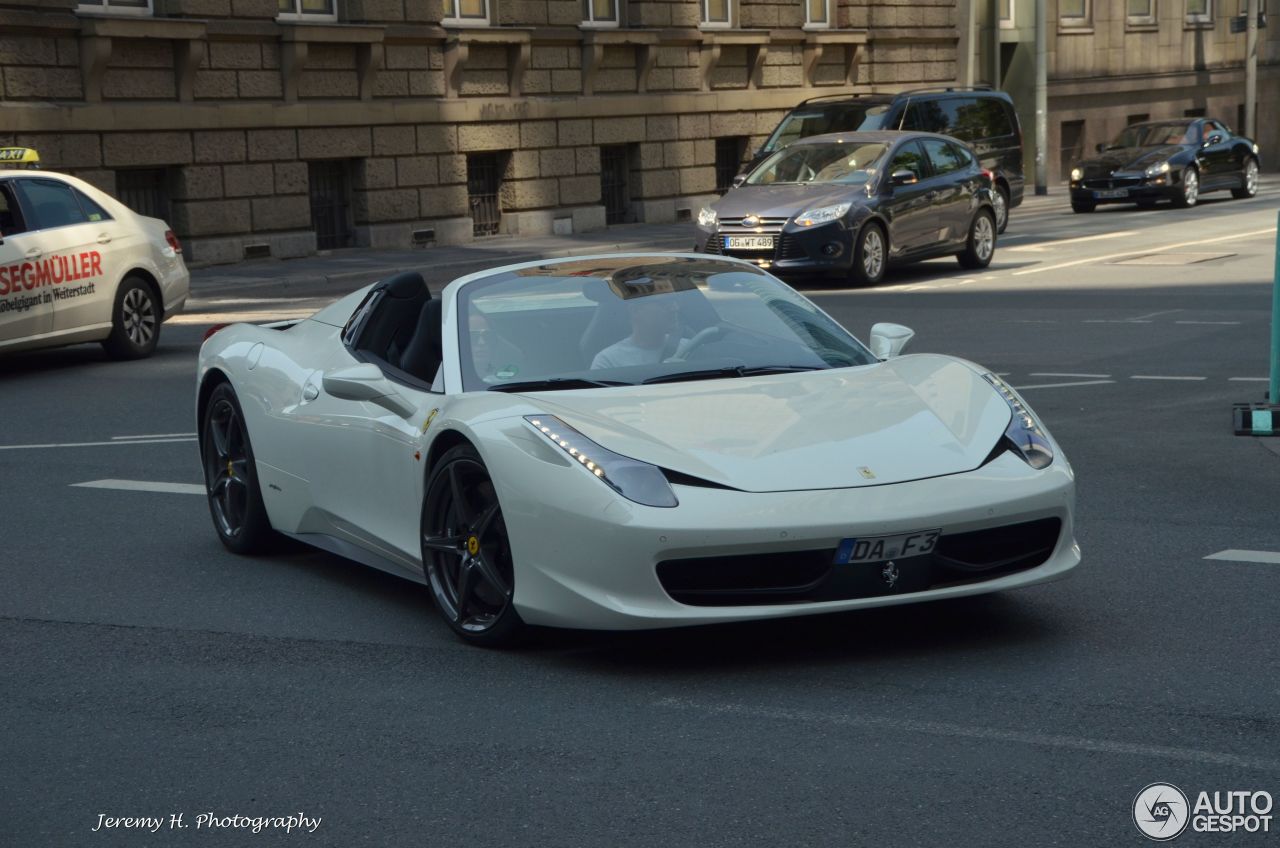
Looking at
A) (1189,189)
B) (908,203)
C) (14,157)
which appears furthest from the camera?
(1189,189)

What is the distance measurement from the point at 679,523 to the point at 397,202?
23.9 m

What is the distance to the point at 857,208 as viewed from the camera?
67.1 feet

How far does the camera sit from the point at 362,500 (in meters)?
6.52

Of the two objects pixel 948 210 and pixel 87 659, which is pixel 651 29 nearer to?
pixel 948 210

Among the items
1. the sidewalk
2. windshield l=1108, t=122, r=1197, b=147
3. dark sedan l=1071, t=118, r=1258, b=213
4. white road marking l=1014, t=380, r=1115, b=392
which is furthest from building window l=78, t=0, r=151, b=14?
windshield l=1108, t=122, r=1197, b=147

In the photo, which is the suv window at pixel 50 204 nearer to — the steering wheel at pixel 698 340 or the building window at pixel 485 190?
the steering wheel at pixel 698 340

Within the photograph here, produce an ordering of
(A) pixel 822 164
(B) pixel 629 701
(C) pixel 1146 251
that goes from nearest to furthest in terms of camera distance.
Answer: (B) pixel 629 701 → (A) pixel 822 164 → (C) pixel 1146 251

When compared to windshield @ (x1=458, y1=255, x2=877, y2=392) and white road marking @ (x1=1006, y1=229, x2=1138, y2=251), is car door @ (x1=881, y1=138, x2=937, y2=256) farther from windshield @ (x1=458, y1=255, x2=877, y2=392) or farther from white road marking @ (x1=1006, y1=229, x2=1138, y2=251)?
windshield @ (x1=458, y1=255, x2=877, y2=392)

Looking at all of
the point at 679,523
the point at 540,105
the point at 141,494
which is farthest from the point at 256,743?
the point at 540,105

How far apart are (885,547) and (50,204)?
11072 millimetres

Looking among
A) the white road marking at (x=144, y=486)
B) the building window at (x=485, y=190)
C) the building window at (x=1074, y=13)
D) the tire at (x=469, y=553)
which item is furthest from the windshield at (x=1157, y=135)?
the tire at (x=469, y=553)

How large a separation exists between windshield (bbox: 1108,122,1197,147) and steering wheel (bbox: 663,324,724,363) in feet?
98.1

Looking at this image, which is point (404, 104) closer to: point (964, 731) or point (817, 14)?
point (817, 14)

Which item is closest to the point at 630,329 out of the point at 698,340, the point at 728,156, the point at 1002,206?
the point at 698,340
